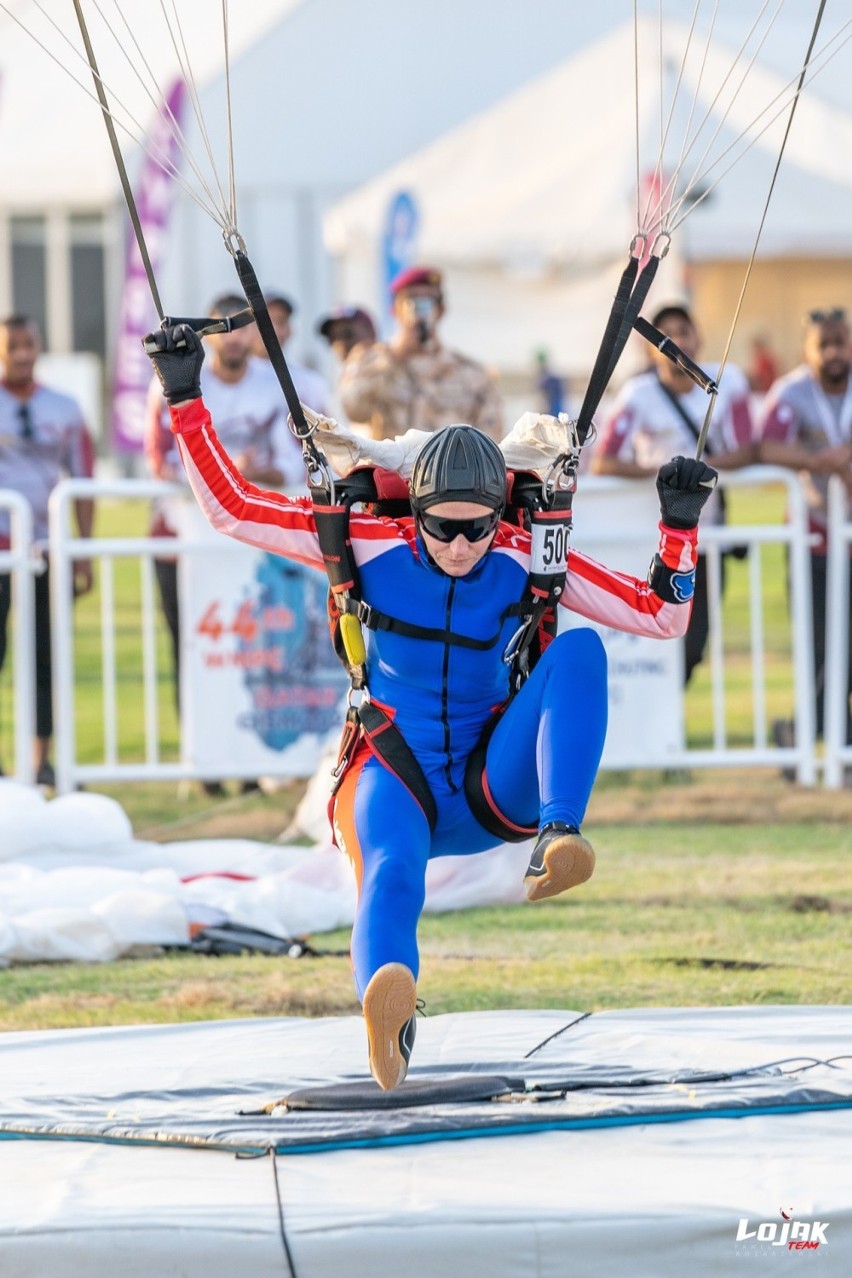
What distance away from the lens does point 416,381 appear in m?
6.68

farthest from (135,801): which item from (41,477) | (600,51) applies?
(600,51)

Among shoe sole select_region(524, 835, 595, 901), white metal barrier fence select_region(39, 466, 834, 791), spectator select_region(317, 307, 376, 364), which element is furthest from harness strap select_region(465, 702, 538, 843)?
spectator select_region(317, 307, 376, 364)

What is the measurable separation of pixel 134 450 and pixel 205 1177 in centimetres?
1497

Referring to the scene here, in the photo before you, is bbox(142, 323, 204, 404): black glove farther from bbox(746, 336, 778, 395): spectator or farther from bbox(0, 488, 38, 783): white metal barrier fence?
bbox(746, 336, 778, 395): spectator

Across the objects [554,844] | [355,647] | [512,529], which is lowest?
[554,844]

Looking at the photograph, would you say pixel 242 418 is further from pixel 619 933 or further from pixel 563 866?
pixel 563 866

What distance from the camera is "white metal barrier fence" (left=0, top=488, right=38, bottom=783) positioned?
6754mm

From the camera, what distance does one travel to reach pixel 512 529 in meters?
3.66

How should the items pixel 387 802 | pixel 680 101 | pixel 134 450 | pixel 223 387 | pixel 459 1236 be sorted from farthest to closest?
pixel 134 450
pixel 680 101
pixel 223 387
pixel 387 802
pixel 459 1236

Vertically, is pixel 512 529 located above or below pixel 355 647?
above

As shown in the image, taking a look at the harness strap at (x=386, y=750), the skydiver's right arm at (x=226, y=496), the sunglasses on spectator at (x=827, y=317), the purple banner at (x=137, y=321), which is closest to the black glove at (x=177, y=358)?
the skydiver's right arm at (x=226, y=496)

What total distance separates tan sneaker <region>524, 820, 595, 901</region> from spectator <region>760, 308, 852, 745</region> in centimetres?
425

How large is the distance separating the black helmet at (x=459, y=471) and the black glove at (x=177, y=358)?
1.47ft

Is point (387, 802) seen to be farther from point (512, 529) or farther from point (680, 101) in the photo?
point (680, 101)
